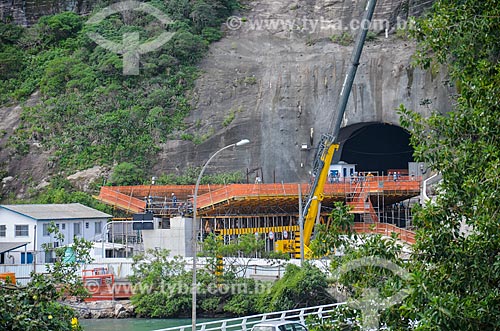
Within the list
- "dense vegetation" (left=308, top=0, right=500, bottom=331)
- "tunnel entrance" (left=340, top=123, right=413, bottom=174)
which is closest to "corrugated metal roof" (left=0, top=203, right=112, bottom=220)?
"tunnel entrance" (left=340, top=123, right=413, bottom=174)

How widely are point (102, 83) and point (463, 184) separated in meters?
59.9

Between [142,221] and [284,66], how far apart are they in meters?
17.9

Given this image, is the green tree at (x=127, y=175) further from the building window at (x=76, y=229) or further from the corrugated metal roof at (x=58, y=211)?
the building window at (x=76, y=229)

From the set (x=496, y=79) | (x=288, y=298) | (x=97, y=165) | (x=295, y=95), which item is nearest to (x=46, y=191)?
(x=97, y=165)

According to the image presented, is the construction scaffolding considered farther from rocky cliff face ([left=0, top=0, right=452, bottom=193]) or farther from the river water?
the river water

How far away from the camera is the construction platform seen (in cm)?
5844

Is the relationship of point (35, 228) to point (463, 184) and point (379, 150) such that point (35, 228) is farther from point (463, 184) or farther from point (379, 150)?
point (463, 184)

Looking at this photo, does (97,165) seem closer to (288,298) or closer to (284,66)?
(284,66)

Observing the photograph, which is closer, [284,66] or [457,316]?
[457,316]

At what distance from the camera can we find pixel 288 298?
43.0m

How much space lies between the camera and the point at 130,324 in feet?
146

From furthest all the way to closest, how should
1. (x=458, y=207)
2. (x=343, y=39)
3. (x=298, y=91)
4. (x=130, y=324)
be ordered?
(x=343, y=39) → (x=298, y=91) → (x=130, y=324) → (x=458, y=207)

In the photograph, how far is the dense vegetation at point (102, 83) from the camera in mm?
69250

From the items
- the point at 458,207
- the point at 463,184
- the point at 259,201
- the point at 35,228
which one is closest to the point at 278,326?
the point at 458,207
